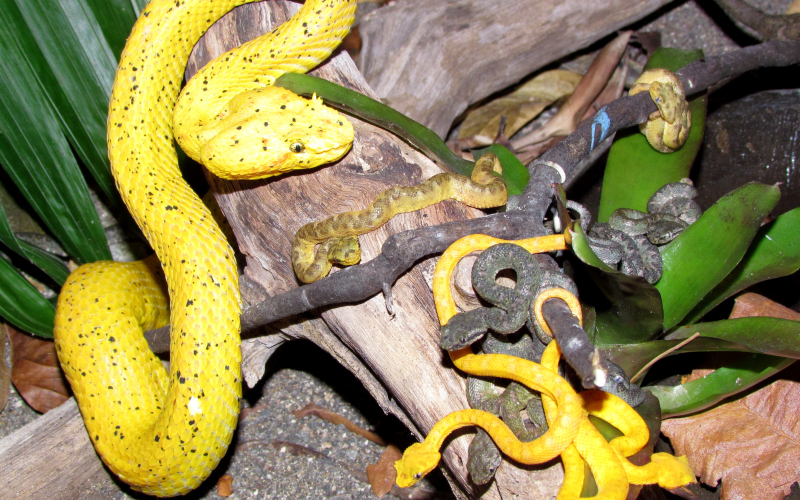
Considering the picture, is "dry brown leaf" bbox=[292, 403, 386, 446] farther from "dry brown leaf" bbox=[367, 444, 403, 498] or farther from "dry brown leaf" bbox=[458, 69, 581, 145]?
"dry brown leaf" bbox=[458, 69, 581, 145]

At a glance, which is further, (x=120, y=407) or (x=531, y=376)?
(x=120, y=407)

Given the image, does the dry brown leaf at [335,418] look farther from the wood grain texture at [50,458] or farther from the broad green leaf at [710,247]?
the broad green leaf at [710,247]

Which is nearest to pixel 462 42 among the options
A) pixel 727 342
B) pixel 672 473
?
pixel 727 342

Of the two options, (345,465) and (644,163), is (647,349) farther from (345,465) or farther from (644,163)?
(345,465)

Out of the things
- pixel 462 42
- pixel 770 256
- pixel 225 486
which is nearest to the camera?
pixel 770 256

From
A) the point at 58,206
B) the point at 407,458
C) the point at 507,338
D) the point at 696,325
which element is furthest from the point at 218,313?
the point at 696,325

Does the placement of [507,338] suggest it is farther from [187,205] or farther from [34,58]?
[34,58]
